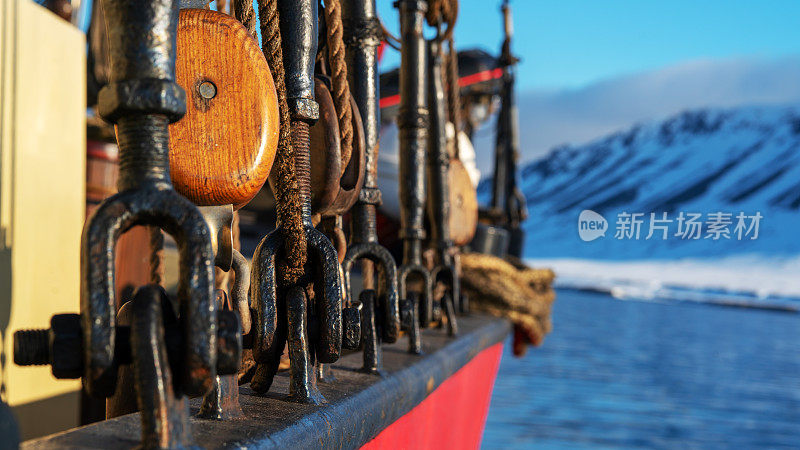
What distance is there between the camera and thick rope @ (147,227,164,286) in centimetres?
105

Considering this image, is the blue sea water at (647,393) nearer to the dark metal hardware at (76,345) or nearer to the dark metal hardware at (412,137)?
the dark metal hardware at (412,137)

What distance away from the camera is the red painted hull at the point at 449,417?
4.21ft

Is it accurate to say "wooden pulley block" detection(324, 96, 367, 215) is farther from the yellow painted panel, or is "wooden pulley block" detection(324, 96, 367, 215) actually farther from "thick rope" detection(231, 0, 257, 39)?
the yellow painted panel

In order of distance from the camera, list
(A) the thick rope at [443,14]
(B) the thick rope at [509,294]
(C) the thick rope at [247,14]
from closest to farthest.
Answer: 1. (C) the thick rope at [247,14]
2. (A) the thick rope at [443,14]
3. (B) the thick rope at [509,294]

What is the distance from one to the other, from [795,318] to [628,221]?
105ft

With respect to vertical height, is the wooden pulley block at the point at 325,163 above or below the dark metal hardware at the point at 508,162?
below

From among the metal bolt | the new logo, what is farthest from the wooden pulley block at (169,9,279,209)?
the new logo

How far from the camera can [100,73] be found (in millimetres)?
3607

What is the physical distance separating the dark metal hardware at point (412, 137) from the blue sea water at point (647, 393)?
16.8 ft

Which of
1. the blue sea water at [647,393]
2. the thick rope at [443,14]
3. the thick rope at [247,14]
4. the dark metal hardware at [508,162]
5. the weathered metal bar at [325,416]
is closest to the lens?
the weathered metal bar at [325,416]

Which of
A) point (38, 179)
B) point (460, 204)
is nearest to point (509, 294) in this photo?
point (460, 204)

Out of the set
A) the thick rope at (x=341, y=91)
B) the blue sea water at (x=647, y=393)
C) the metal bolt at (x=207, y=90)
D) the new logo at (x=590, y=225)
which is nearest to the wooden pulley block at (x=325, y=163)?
the thick rope at (x=341, y=91)

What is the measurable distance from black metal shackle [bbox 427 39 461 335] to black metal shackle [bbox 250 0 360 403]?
45.6 inches

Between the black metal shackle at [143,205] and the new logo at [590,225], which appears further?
the new logo at [590,225]
